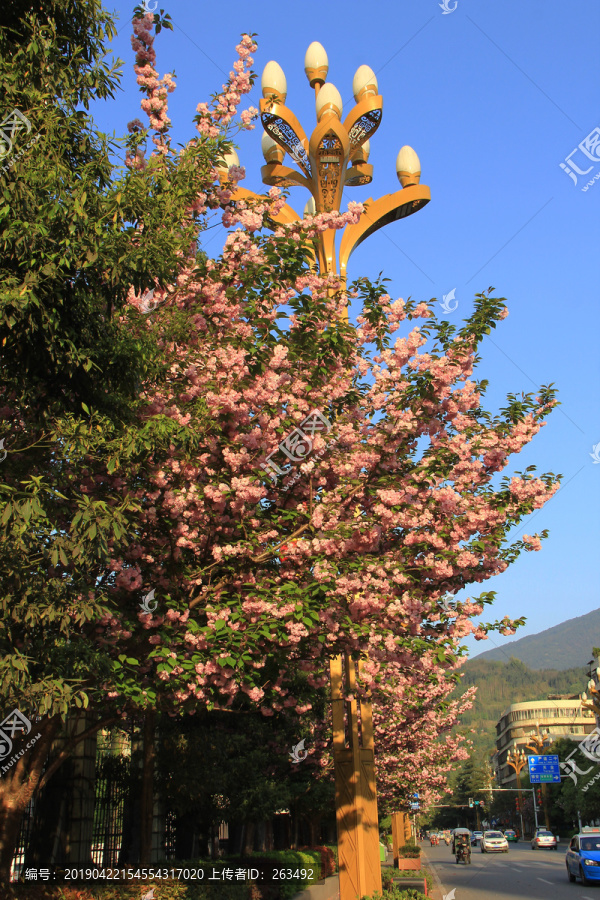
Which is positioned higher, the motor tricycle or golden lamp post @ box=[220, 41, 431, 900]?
golden lamp post @ box=[220, 41, 431, 900]

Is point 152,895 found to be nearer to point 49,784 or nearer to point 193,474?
point 49,784

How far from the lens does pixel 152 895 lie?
11.8 meters

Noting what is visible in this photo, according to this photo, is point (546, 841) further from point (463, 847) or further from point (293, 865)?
point (293, 865)

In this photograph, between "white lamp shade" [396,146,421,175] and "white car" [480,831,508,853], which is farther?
"white car" [480,831,508,853]

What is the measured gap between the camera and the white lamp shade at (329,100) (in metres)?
18.8

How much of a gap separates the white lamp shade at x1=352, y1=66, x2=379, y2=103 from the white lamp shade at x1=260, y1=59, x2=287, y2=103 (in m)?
1.91

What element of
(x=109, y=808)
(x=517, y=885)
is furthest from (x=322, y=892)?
(x=109, y=808)

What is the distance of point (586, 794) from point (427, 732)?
1308 inches

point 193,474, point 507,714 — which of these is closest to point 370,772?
point 193,474

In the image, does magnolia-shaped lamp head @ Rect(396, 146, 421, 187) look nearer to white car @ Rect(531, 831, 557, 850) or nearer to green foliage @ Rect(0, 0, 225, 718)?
green foliage @ Rect(0, 0, 225, 718)

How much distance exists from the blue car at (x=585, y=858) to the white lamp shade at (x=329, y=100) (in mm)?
24336

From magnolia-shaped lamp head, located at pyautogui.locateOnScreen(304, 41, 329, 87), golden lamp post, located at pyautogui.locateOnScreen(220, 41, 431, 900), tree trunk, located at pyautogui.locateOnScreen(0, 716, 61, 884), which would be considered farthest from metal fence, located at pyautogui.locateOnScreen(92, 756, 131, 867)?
magnolia-shaped lamp head, located at pyautogui.locateOnScreen(304, 41, 329, 87)

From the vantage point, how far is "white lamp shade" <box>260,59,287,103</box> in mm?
19266

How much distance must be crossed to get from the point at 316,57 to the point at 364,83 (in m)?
1.73
